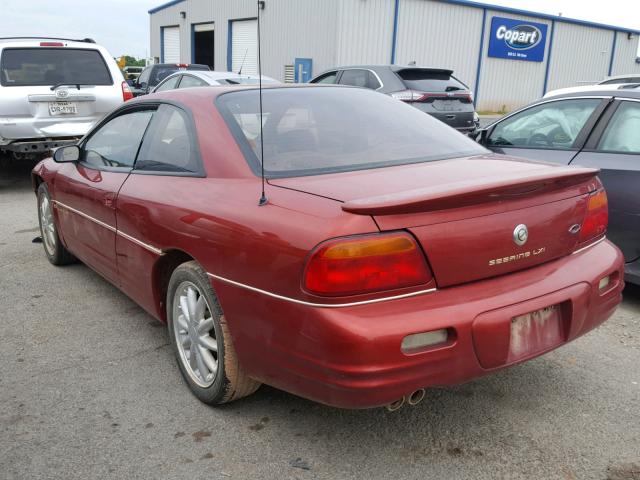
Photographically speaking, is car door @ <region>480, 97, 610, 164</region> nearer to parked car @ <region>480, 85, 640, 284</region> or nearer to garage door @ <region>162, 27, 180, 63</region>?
parked car @ <region>480, 85, 640, 284</region>

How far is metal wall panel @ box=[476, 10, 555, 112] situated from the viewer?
78.1 ft

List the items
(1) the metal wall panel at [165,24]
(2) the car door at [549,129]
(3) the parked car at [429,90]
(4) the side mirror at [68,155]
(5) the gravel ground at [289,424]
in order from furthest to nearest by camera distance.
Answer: (1) the metal wall panel at [165,24] < (3) the parked car at [429,90] < (2) the car door at [549,129] < (4) the side mirror at [68,155] < (5) the gravel ground at [289,424]

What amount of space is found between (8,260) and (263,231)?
12.1 feet

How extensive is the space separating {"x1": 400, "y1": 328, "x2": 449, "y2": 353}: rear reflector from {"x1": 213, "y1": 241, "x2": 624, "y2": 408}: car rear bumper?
20 millimetres

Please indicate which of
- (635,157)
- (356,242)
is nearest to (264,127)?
(356,242)

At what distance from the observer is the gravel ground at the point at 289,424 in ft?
7.97

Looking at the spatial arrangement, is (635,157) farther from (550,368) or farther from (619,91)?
(550,368)

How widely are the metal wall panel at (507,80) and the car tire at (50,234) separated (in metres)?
21.4

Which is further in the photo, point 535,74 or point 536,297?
point 535,74

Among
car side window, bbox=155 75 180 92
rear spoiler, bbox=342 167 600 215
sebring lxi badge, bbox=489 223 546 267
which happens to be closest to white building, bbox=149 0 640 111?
car side window, bbox=155 75 180 92

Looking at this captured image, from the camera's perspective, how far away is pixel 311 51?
2064 cm

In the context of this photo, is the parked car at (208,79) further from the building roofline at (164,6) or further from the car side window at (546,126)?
the building roofline at (164,6)

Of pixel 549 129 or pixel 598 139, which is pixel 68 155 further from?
pixel 598 139

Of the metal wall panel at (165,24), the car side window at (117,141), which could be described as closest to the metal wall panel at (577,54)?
the metal wall panel at (165,24)
